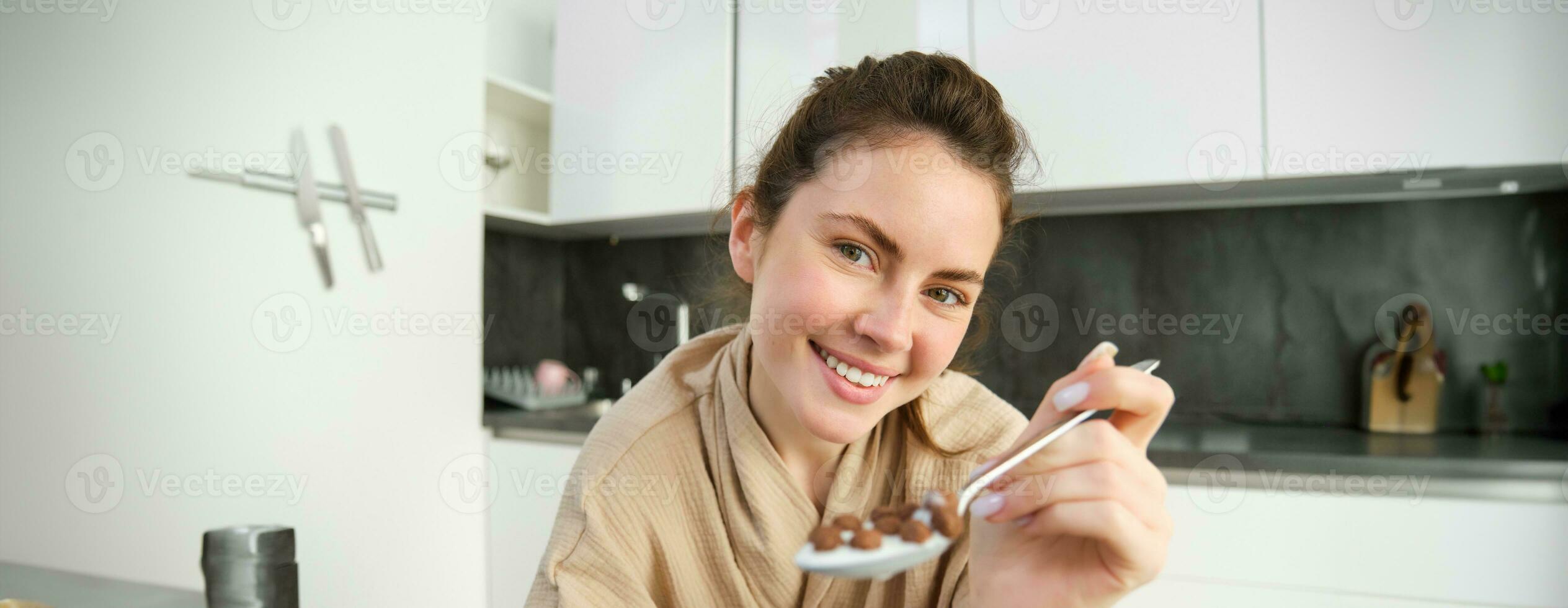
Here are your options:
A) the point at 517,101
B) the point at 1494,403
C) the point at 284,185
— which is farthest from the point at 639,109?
the point at 1494,403

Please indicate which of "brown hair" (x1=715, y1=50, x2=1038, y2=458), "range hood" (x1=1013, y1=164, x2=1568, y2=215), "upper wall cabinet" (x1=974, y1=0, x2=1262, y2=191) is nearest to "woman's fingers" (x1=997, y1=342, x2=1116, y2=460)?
"brown hair" (x1=715, y1=50, x2=1038, y2=458)

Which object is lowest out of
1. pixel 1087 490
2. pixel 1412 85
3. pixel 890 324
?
pixel 1087 490

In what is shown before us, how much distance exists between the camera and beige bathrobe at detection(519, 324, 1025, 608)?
93 cm

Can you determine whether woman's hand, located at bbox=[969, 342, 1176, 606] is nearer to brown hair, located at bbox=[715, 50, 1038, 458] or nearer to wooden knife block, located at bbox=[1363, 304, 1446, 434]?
brown hair, located at bbox=[715, 50, 1038, 458]

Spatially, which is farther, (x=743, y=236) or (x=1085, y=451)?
(x=743, y=236)

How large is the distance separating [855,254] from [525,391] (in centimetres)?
179

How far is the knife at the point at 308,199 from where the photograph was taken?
5.64ft

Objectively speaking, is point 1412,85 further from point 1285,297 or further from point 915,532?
point 915,532

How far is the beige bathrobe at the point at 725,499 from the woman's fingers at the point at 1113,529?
0.73ft

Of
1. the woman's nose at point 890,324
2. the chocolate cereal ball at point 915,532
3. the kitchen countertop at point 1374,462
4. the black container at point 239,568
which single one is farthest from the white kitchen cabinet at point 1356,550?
the black container at point 239,568

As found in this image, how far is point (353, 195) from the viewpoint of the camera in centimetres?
182

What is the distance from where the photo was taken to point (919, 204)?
2.61 feet

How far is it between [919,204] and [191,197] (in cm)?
135

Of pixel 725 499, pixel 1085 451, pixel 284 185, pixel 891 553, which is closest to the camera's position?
pixel 891 553
